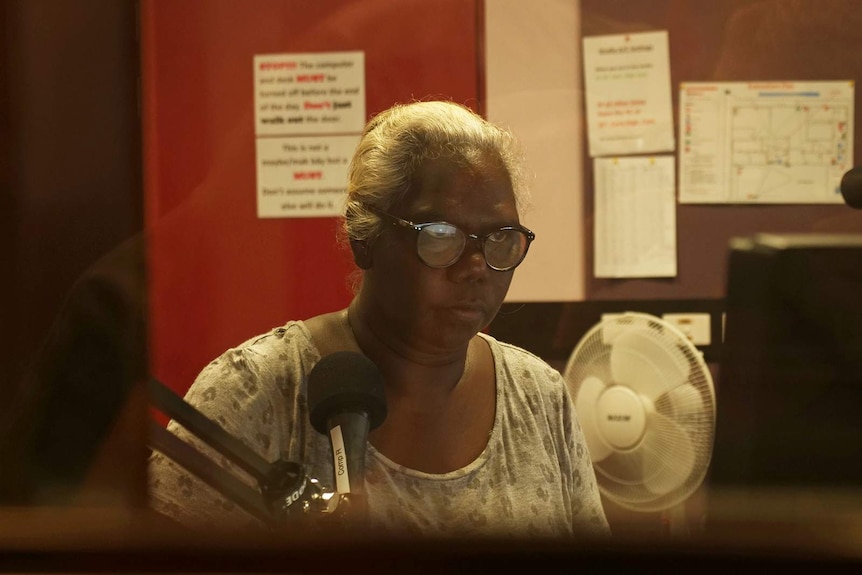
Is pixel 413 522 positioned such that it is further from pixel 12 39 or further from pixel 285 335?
pixel 12 39

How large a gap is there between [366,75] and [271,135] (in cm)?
18

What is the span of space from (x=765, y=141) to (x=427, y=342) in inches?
38.1

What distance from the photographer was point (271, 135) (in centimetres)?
145

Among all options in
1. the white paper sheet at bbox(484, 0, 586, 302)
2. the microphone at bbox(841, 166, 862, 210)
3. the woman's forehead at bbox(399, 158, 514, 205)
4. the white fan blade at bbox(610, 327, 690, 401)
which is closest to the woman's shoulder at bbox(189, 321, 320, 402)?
the woman's forehead at bbox(399, 158, 514, 205)

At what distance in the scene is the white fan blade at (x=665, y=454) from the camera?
149 cm

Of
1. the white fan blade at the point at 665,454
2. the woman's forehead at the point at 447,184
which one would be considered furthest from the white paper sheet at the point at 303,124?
the white fan blade at the point at 665,454

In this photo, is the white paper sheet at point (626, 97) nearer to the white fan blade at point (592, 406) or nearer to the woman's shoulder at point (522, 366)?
the white fan blade at point (592, 406)

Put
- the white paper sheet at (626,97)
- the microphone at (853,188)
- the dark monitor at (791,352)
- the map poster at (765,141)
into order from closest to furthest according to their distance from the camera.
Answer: the dark monitor at (791,352)
the microphone at (853,188)
the map poster at (765,141)
the white paper sheet at (626,97)

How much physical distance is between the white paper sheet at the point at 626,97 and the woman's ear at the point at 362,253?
0.80m

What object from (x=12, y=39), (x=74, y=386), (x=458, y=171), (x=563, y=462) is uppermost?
(x=12, y=39)

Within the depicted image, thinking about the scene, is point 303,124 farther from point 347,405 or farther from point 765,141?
point 765,141

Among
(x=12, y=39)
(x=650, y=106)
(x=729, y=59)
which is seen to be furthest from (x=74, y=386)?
(x=729, y=59)

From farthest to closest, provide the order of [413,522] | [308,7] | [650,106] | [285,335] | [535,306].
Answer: [650,106] < [308,7] < [535,306] < [285,335] < [413,522]

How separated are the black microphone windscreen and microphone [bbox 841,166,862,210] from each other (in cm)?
80
